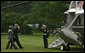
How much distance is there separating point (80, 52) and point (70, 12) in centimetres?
196

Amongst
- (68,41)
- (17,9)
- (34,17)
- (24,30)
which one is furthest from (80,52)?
(17,9)

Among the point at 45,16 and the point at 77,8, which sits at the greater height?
the point at 45,16

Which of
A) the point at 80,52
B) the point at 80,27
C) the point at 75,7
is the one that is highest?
the point at 75,7

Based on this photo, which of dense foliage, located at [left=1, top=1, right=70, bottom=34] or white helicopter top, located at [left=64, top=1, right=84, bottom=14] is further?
dense foliage, located at [left=1, top=1, right=70, bottom=34]

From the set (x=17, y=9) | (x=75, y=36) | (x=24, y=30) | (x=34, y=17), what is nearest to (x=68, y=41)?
(x=75, y=36)

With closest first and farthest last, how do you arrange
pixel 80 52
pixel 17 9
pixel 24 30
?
pixel 80 52, pixel 24 30, pixel 17 9

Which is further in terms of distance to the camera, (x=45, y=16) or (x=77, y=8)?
(x=45, y=16)

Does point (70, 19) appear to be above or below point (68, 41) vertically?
above

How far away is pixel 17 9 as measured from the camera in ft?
167

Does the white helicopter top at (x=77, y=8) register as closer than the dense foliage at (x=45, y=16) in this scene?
Yes

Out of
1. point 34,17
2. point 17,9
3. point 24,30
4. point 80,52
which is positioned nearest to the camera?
Answer: point 80,52

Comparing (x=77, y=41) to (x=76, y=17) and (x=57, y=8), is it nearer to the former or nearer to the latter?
(x=76, y=17)

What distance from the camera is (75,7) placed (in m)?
13.2

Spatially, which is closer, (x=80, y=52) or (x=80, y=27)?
(x=80, y=27)
